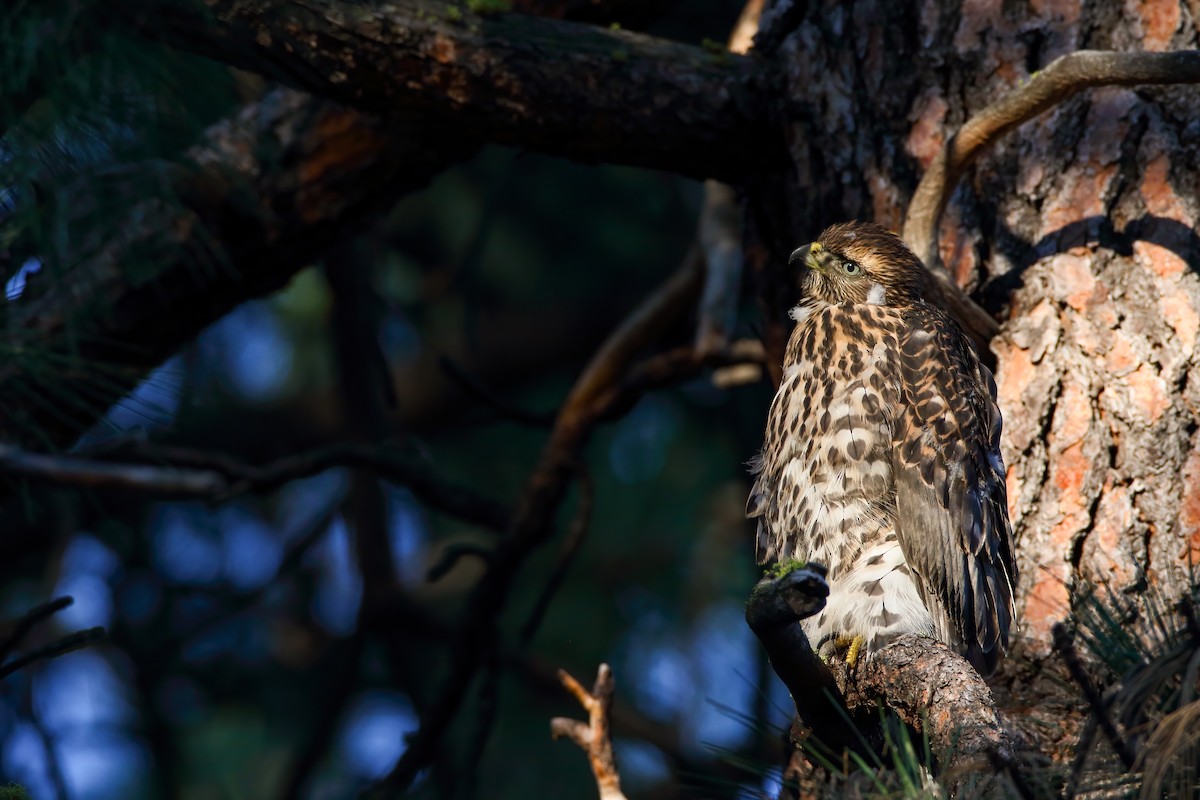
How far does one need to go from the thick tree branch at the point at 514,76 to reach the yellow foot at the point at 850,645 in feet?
4.42

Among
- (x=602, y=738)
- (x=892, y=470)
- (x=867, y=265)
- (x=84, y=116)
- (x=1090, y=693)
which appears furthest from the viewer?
(x=867, y=265)

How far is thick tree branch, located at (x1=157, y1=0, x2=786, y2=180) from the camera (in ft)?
9.92

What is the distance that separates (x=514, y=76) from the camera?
3.18 meters

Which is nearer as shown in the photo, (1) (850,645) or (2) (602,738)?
(2) (602,738)

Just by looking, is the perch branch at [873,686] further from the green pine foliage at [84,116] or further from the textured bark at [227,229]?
the textured bark at [227,229]

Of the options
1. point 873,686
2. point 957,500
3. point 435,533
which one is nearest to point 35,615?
point 873,686

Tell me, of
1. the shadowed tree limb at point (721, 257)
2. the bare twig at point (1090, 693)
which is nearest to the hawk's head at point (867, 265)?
the shadowed tree limb at point (721, 257)

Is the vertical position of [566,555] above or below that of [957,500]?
below

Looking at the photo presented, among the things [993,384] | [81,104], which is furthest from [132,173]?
[993,384]

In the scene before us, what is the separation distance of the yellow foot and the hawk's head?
861 millimetres

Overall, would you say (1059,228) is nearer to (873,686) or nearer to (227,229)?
(873,686)

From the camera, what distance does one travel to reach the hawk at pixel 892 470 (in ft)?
9.23

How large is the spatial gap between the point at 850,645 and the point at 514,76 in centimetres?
164

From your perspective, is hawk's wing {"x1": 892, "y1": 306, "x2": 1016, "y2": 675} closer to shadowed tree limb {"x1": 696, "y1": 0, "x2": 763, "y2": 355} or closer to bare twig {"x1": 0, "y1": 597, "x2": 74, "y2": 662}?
shadowed tree limb {"x1": 696, "y1": 0, "x2": 763, "y2": 355}
